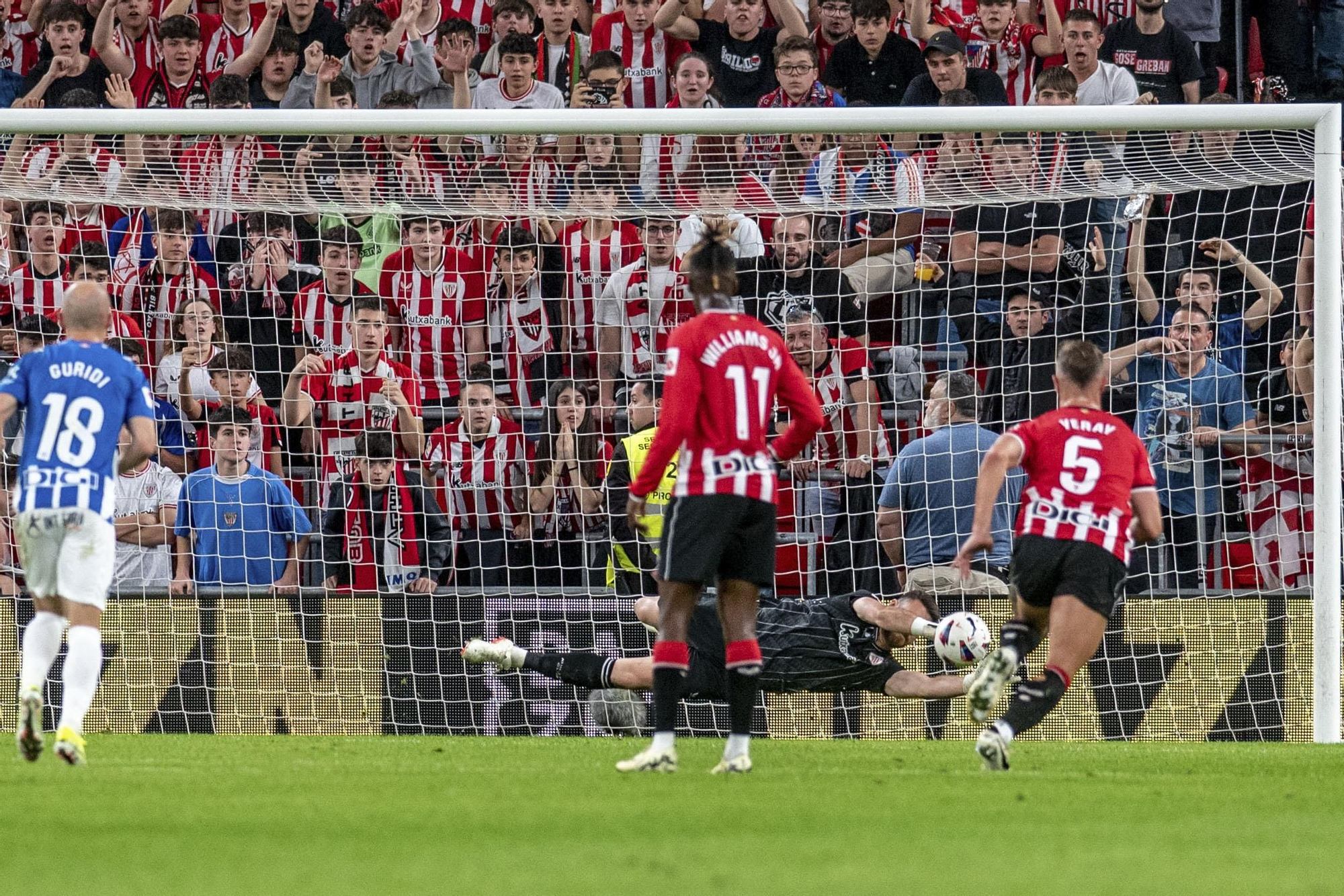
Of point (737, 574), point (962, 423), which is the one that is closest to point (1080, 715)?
point (962, 423)

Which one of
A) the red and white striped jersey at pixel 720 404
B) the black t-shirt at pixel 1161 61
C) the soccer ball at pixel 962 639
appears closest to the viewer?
the red and white striped jersey at pixel 720 404

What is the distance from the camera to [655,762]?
727 centimetres

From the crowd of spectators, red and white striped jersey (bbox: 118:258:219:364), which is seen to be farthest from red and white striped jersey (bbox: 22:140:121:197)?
red and white striped jersey (bbox: 118:258:219:364)

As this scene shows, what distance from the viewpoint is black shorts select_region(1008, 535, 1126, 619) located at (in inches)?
311

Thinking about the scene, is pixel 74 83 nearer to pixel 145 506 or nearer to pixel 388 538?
pixel 145 506

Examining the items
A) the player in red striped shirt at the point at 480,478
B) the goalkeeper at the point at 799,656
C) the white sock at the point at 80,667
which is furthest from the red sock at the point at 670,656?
the player in red striped shirt at the point at 480,478

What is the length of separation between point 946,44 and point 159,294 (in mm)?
6017

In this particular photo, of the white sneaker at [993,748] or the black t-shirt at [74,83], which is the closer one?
the white sneaker at [993,748]

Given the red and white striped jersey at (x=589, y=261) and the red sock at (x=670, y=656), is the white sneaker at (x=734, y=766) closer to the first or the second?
the red sock at (x=670, y=656)

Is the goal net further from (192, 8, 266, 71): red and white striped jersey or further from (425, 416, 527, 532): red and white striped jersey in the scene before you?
(192, 8, 266, 71): red and white striped jersey

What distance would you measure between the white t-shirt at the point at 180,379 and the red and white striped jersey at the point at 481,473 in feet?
4.30

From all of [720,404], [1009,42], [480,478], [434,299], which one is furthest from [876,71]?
[720,404]

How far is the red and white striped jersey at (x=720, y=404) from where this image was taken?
23.7 ft

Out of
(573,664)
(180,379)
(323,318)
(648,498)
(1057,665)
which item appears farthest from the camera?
(323,318)
